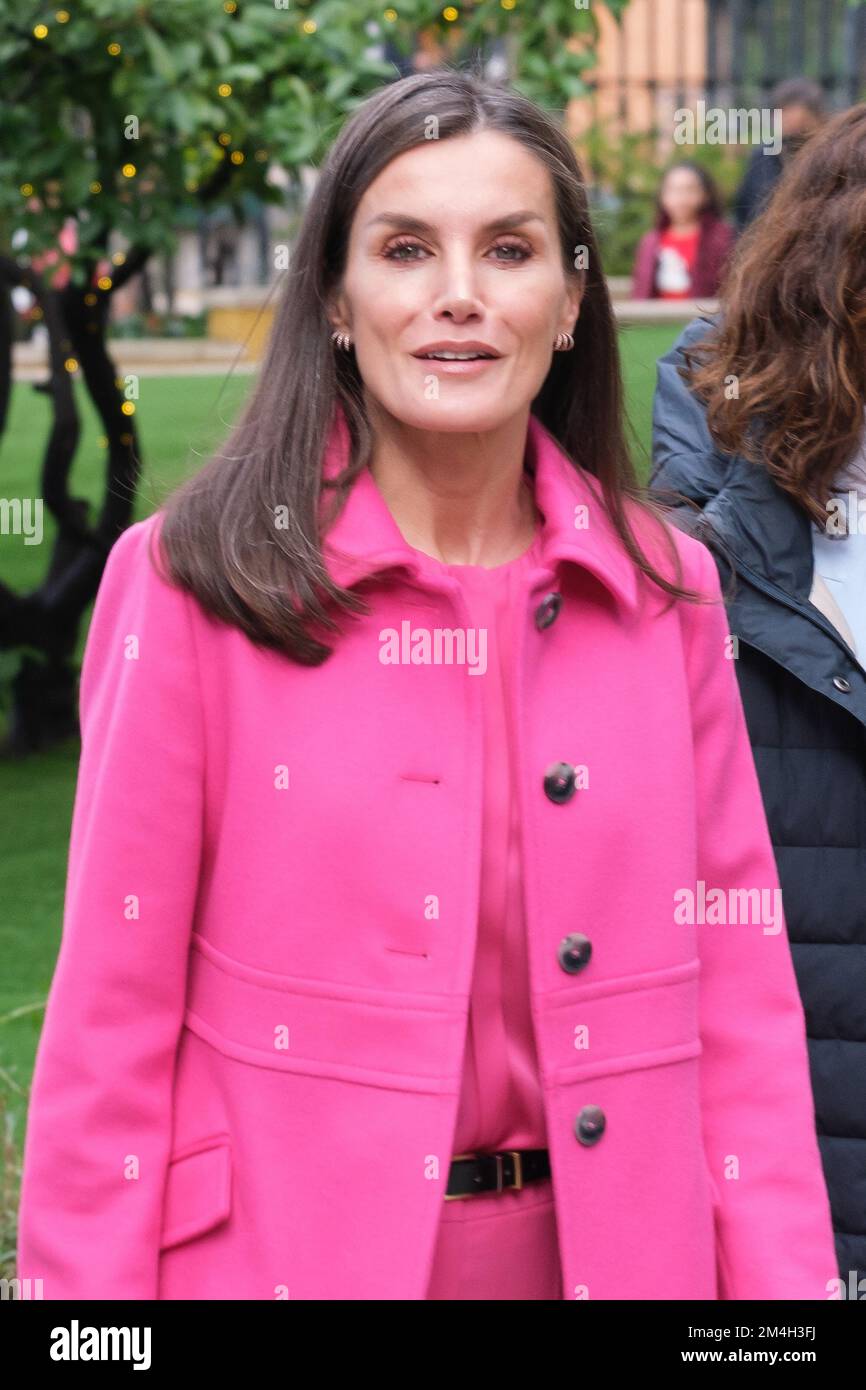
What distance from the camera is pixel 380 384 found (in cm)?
196

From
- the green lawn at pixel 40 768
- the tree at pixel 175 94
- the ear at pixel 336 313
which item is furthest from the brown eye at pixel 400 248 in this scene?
the tree at pixel 175 94

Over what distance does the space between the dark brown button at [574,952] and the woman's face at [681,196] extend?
851cm

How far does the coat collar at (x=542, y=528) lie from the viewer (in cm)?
193

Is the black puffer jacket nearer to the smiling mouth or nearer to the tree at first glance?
the smiling mouth

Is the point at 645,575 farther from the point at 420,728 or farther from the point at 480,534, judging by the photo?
the point at 420,728

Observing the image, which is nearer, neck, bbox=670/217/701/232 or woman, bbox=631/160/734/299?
woman, bbox=631/160/734/299

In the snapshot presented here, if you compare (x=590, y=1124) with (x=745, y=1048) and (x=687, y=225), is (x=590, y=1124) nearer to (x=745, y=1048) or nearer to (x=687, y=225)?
(x=745, y=1048)

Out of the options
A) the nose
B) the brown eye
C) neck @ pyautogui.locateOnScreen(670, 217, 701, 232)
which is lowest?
the nose

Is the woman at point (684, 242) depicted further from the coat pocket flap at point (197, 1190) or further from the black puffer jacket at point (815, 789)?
the coat pocket flap at point (197, 1190)

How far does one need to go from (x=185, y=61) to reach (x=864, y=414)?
306 centimetres

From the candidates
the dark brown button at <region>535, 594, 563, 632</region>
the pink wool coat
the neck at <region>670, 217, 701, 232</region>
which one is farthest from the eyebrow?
the neck at <region>670, 217, 701, 232</region>

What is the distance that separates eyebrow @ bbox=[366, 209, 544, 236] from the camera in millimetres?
1927

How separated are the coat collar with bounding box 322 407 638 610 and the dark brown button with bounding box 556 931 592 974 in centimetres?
34
